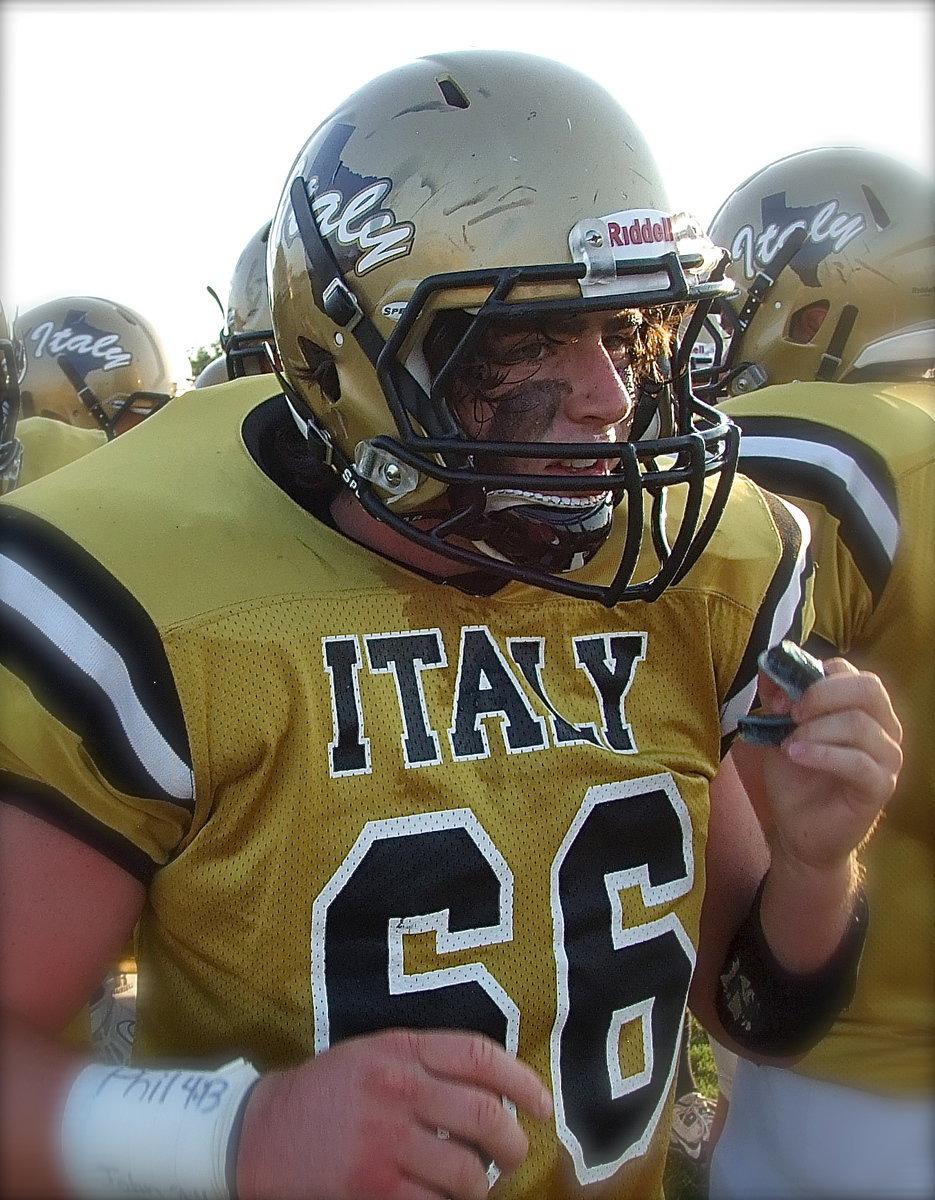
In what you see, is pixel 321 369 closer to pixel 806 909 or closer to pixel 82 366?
pixel 806 909

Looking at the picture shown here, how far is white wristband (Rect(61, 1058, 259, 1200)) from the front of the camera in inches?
40.8

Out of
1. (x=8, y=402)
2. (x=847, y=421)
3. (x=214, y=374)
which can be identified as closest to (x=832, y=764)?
(x=847, y=421)

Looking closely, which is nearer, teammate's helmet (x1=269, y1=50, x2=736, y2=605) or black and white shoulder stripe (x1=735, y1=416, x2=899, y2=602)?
teammate's helmet (x1=269, y1=50, x2=736, y2=605)

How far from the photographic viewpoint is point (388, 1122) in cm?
104

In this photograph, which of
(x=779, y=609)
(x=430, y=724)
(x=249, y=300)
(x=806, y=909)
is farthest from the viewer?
(x=249, y=300)

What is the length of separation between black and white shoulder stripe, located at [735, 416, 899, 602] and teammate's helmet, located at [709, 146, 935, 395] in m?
0.49

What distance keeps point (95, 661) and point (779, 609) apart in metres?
0.93

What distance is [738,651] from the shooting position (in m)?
1.61

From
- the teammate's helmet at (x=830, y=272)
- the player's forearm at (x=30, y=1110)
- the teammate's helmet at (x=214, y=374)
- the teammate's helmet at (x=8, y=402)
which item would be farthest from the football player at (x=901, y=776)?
the teammate's helmet at (x=214, y=374)

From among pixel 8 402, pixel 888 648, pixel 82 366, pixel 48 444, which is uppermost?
pixel 8 402

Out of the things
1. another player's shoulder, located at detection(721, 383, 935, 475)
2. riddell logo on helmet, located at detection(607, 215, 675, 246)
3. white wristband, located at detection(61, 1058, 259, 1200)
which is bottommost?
another player's shoulder, located at detection(721, 383, 935, 475)

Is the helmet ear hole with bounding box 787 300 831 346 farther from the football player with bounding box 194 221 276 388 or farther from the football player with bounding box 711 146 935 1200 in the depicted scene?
the football player with bounding box 194 221 276 388

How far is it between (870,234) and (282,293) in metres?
1.55

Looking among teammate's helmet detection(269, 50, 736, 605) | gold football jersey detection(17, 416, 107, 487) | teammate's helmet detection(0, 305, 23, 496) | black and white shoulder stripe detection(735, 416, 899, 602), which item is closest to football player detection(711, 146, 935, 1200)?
black and white shoulder stripe detection(735, 416, 899, 602)
